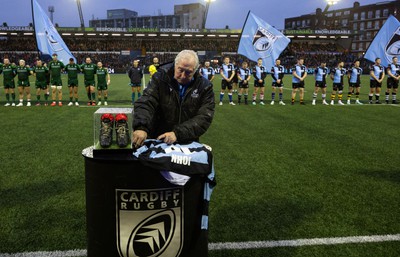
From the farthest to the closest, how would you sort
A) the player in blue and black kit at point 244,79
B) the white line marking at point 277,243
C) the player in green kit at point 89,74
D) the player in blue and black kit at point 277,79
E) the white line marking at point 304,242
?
1. the player in blue and black kit at point 244,79
2. the player in blue and black kit at point 277,79
3. the player in green kit at point 89,74
4. the white line marking at point 304,242
5. the white line marking at point 277,243

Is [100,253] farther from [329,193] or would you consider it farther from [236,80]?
[236,80]

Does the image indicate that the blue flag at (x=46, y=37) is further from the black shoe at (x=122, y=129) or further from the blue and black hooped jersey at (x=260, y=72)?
the black shoe at (x=122, y=129)

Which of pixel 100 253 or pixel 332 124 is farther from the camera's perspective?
pixel 332 124

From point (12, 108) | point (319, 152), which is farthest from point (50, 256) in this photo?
point (12, 108)

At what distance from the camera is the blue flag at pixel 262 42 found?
1650 cm

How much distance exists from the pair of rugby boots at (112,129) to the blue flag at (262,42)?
575 inches

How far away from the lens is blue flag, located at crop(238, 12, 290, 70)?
1650 centimetres

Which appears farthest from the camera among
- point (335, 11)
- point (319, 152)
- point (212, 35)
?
point (335, 11)

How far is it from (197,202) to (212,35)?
58923 millimetres

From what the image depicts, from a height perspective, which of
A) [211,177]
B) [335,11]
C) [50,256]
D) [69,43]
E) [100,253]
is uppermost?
[335,11]

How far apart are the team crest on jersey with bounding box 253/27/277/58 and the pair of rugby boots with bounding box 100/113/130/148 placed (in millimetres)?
14831

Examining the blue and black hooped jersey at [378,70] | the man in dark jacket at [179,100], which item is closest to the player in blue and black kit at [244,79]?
the blue and black hooped jersey at [378,70]

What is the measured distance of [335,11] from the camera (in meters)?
91.6

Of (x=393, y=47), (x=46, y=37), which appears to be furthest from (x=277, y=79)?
(x=46, y=37)
